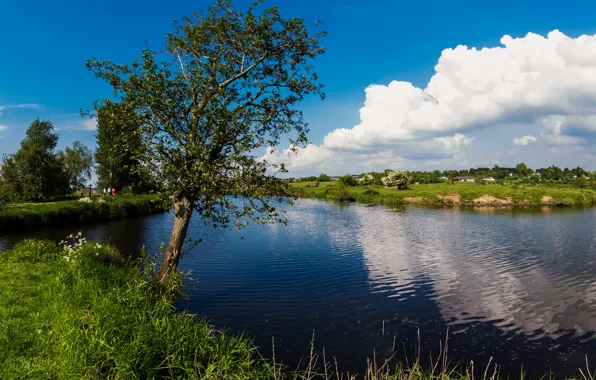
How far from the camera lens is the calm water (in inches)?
538

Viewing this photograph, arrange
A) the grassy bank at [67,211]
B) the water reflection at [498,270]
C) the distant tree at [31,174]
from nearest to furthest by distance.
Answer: the water reflection at [498,270] < the grassy bank at [67,211] < the distant tree at [31,174]

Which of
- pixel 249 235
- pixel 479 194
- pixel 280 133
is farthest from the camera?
pixel 479 194

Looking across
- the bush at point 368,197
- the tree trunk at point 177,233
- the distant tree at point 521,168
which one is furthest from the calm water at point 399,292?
the distant tree at point 521,168

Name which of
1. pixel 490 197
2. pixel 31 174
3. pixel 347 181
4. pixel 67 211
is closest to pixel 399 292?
pixel 67 211

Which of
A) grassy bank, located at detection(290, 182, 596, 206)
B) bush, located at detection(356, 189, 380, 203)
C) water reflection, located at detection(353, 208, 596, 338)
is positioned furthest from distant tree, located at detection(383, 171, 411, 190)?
water reflection, located at detection(353, 208, 596, 338)

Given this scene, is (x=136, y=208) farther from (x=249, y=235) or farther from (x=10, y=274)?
(x=10, y=274)

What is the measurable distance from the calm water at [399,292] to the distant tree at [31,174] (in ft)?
68.4

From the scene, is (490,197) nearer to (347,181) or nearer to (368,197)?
(368,197)

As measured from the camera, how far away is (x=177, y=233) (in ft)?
54.0

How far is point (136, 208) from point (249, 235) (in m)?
30.0

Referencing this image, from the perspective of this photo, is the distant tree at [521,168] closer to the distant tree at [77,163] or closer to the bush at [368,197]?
the bush at [368,197]

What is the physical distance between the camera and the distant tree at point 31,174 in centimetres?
5438

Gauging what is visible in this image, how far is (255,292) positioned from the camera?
19.5 meters

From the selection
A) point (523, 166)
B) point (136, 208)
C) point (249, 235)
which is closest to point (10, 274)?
point (249, 235)
